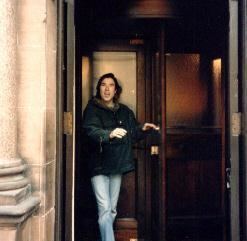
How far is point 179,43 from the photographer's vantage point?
5793 mm

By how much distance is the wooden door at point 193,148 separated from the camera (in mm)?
5715

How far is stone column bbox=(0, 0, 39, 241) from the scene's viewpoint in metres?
3.09

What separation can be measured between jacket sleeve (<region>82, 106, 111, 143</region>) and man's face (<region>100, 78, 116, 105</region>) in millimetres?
224

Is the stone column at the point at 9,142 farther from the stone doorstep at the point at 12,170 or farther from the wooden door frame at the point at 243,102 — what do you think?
the wooden door frame at the point at 243,102

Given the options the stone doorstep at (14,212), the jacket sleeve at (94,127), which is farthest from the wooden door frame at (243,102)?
the stone doorstep at (14,212)

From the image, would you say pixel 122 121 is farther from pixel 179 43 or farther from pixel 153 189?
pixel 179 43

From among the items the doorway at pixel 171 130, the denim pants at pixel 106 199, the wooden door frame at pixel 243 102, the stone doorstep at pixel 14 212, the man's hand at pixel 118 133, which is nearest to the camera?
the stone doorstep at pixel 14 212

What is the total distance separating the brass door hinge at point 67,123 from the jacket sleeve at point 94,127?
0.86 meters

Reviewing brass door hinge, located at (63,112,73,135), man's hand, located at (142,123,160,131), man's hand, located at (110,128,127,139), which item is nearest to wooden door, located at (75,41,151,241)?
man's hand, located at (142,123,160,131)

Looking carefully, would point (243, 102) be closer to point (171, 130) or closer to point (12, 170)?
point (12, 170)

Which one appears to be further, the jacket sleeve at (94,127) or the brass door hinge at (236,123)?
the jacket sleeve at (94,127)

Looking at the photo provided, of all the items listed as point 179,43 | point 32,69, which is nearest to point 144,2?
point 179,43

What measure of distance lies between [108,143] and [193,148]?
1.40m

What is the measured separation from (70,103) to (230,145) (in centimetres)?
127
